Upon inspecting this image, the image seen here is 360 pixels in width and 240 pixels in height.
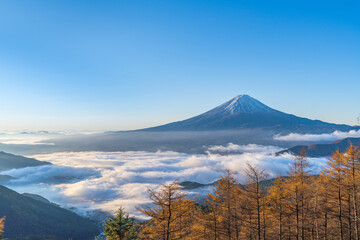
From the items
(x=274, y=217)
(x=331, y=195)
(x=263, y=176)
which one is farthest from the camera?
(x=274, y=217)

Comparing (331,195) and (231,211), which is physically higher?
(331,195)

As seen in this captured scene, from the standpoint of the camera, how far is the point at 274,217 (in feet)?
84.1

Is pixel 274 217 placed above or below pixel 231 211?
below

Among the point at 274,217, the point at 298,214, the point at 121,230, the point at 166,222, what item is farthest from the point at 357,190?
the point at 121,230

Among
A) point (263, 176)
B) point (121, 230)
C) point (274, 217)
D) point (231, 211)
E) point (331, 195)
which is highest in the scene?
point (263, 176)

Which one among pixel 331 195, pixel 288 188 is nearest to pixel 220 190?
pixel 288 188

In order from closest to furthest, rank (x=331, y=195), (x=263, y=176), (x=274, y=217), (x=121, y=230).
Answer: (x=263, y=176)
(x=331, y=195)
(x=274, y=217)
(x=121, y=230)

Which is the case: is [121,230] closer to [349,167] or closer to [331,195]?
[331,195]

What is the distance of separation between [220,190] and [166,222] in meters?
8.10

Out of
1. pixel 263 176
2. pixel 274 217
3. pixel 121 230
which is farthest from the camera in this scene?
pixel 121 230

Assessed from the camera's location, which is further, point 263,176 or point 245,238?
point 245,238

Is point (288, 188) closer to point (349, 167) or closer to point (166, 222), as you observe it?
point (349, 167)

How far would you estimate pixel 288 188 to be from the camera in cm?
2302

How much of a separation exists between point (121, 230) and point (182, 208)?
40.3 feet
